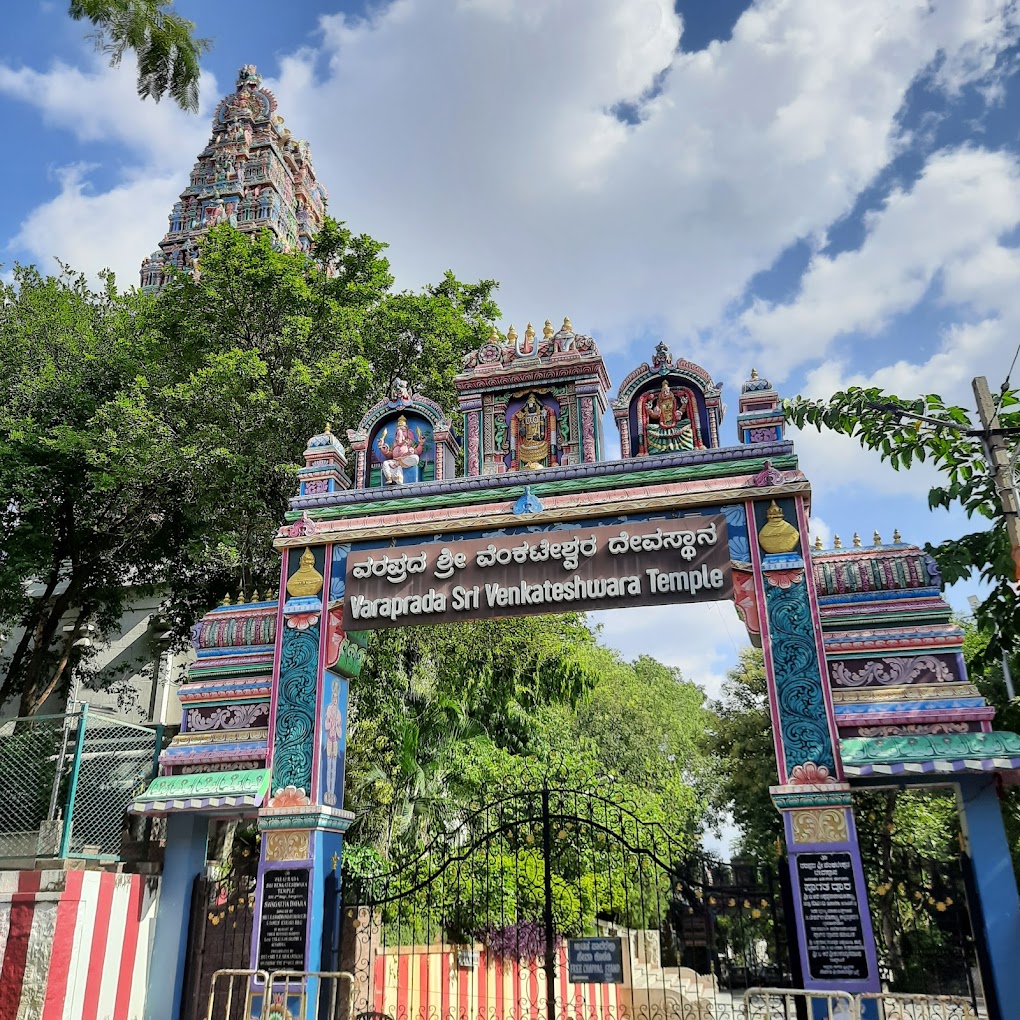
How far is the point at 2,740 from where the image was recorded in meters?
9.54

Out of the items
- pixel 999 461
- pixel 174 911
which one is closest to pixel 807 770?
pixel 999 461

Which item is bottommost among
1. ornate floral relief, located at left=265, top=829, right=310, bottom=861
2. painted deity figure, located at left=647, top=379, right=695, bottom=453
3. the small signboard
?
the small signboard

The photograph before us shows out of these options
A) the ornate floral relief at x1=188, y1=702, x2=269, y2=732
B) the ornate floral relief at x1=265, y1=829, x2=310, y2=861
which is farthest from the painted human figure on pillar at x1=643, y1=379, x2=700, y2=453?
the ornate floral relief at x1=265, y1=829, x2=310, y2=861

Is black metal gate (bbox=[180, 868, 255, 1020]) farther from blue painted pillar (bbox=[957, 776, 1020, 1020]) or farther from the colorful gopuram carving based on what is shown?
blue painted pillar (bbox=[957, 776, 1020, 1020])

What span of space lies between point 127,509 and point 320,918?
9911mm

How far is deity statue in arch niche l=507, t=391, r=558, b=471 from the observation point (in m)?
10.2

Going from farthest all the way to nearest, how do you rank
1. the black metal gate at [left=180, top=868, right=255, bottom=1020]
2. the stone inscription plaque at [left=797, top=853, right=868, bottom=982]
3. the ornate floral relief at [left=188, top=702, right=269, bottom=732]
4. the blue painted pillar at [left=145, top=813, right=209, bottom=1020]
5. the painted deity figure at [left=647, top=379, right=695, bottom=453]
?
the painted deity figure at [left=647, top=379, right=695, bottom=453], the ornate floral relief at [left=188, top=702, right=269, bottom=732], the black metal gate at [left=180, top=868, right=255, bottom=1020], the blue painted pillar at [left=145, top=813, right=209, bottom=1020], the stone inscription plaque at [left=797, top=853, right=868, bottom=982]

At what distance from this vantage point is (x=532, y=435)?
33.9 feet

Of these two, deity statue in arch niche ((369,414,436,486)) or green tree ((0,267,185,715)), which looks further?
green tree ((0,267,185,715))

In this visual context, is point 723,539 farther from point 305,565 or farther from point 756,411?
point 305,565

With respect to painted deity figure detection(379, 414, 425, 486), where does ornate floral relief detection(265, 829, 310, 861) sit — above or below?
below

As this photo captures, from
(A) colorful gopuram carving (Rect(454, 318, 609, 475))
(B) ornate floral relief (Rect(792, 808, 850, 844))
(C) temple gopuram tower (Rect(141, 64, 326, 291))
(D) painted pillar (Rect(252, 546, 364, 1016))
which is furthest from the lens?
(C) temple gopuram tower (Rect(141, 64, 326, 291))

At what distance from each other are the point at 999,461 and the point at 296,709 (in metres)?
6.95

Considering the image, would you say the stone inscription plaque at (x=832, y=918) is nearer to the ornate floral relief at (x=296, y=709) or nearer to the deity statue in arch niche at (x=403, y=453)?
the ornate floral relief at (x=296, y=709)
